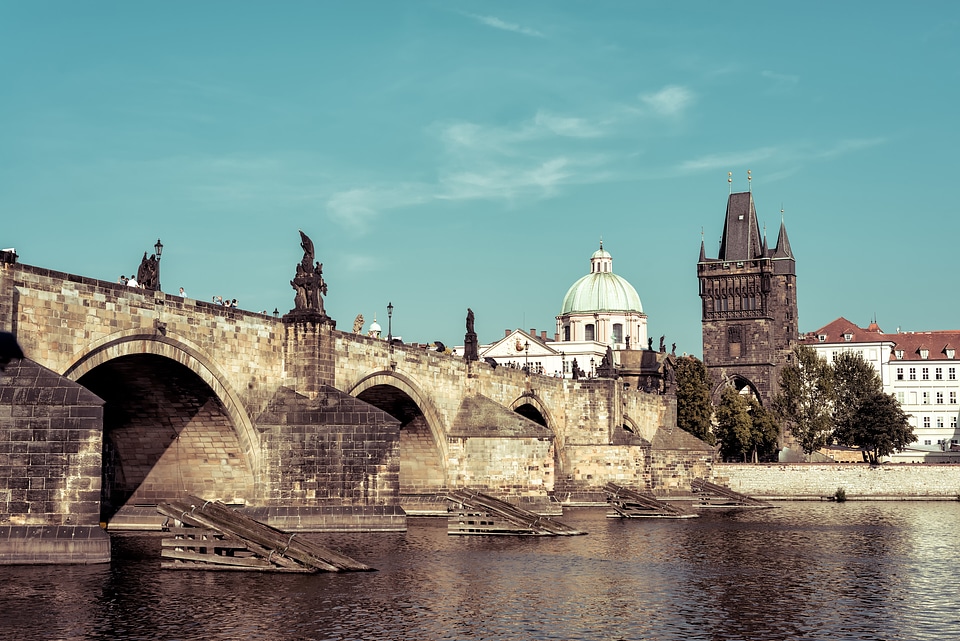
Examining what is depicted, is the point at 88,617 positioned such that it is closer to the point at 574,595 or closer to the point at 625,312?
the point at 574,595

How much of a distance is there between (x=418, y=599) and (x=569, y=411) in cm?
4600

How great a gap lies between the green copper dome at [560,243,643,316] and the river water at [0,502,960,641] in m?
114

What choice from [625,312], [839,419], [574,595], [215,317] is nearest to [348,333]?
[215,317]

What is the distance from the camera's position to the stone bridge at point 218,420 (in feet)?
92.5

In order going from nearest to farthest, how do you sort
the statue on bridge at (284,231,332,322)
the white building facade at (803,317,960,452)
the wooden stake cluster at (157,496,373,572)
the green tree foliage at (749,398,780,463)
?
1. the wooden stake cluster at (157,496,373,572)
2. the statue on bridge at (284,231,332,322)
3. the green tree foliage at (749,398,780,463)
4. the white building facade at (803,317,960,452)

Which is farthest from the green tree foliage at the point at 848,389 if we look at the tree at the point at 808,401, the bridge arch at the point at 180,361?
the bridge arch at the point at 180,361

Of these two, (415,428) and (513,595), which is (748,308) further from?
(513,595)

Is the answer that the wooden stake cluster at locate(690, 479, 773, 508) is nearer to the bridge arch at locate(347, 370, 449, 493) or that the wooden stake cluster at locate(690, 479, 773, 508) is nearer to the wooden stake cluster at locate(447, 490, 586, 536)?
the bridge arch at locate(347, 370, 449, 493)

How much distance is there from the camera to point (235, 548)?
99.0 ft

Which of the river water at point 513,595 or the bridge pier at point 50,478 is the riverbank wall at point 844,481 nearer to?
the river water at point 513,595

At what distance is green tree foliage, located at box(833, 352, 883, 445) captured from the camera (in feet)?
332

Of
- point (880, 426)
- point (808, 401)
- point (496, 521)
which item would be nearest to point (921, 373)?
point (808, 401)

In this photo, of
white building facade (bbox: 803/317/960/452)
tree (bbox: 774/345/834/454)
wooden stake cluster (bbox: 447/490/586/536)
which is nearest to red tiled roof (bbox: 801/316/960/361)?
white building facade (bbox: 803/317/960/452)

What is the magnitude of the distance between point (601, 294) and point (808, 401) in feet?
156
